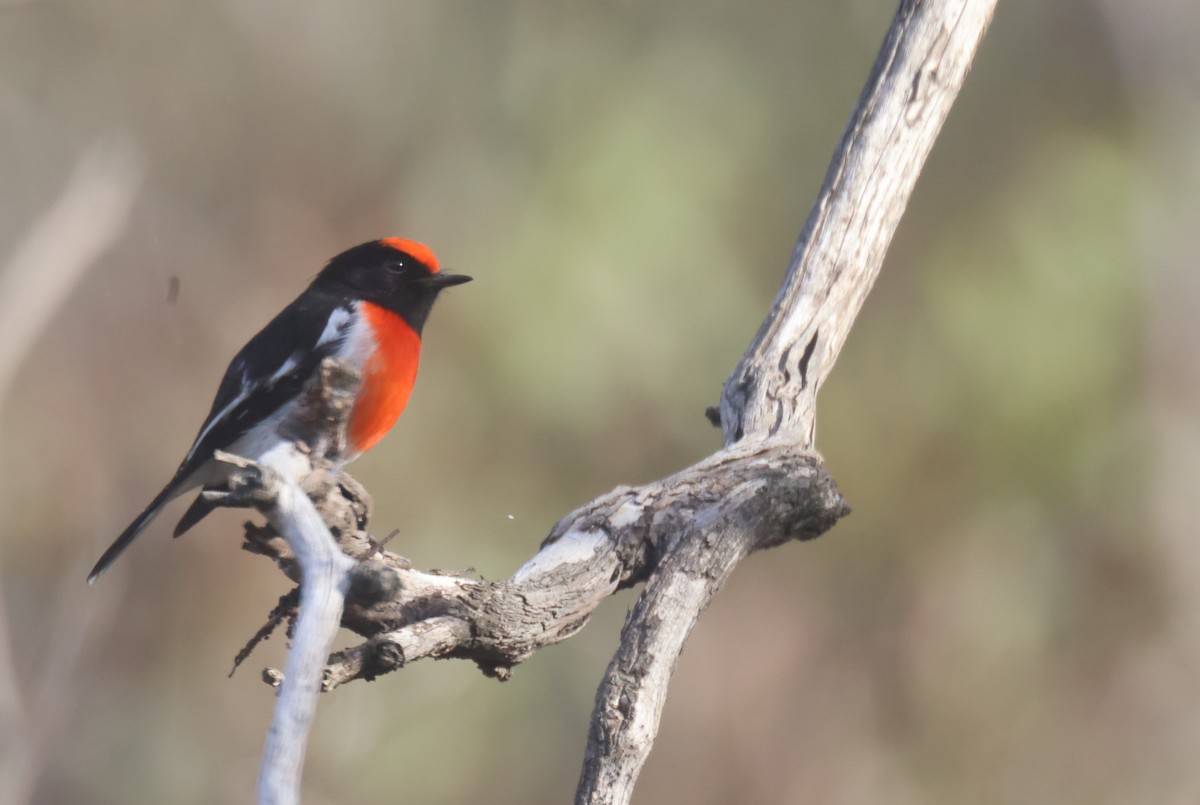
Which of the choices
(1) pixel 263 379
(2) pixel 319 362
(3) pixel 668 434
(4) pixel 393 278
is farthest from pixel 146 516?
(3) pixel 668 434

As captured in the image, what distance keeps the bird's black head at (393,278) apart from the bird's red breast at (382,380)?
15 centimetres

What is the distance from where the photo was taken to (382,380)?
362 centimetres

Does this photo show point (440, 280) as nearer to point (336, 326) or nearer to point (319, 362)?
point (336, 326)

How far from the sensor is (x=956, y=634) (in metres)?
6.58

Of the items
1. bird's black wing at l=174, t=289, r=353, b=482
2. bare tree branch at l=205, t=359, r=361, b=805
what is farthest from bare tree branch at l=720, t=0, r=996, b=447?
bird's black wing at l=174, t=289, r=353, b=482

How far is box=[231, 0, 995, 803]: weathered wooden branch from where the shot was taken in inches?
81.6

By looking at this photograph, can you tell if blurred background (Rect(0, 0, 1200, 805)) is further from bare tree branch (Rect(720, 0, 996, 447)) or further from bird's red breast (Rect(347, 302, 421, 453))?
bare tree branch (Rect(720, 0, 996, 447))

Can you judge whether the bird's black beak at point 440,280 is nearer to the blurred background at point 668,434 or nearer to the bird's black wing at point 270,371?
the bird's black wing at point 270,371

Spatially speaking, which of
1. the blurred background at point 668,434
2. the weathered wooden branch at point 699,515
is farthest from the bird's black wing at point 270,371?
the blurred background at point 668,434

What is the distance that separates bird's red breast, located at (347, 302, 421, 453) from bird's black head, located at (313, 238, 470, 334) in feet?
0.51

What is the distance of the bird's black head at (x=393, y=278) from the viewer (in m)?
4.04

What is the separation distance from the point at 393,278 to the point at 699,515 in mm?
1874

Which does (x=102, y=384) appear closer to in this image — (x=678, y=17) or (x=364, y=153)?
(x=364, y=153)

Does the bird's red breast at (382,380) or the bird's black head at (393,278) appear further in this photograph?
the bird's black head at (393,278)
